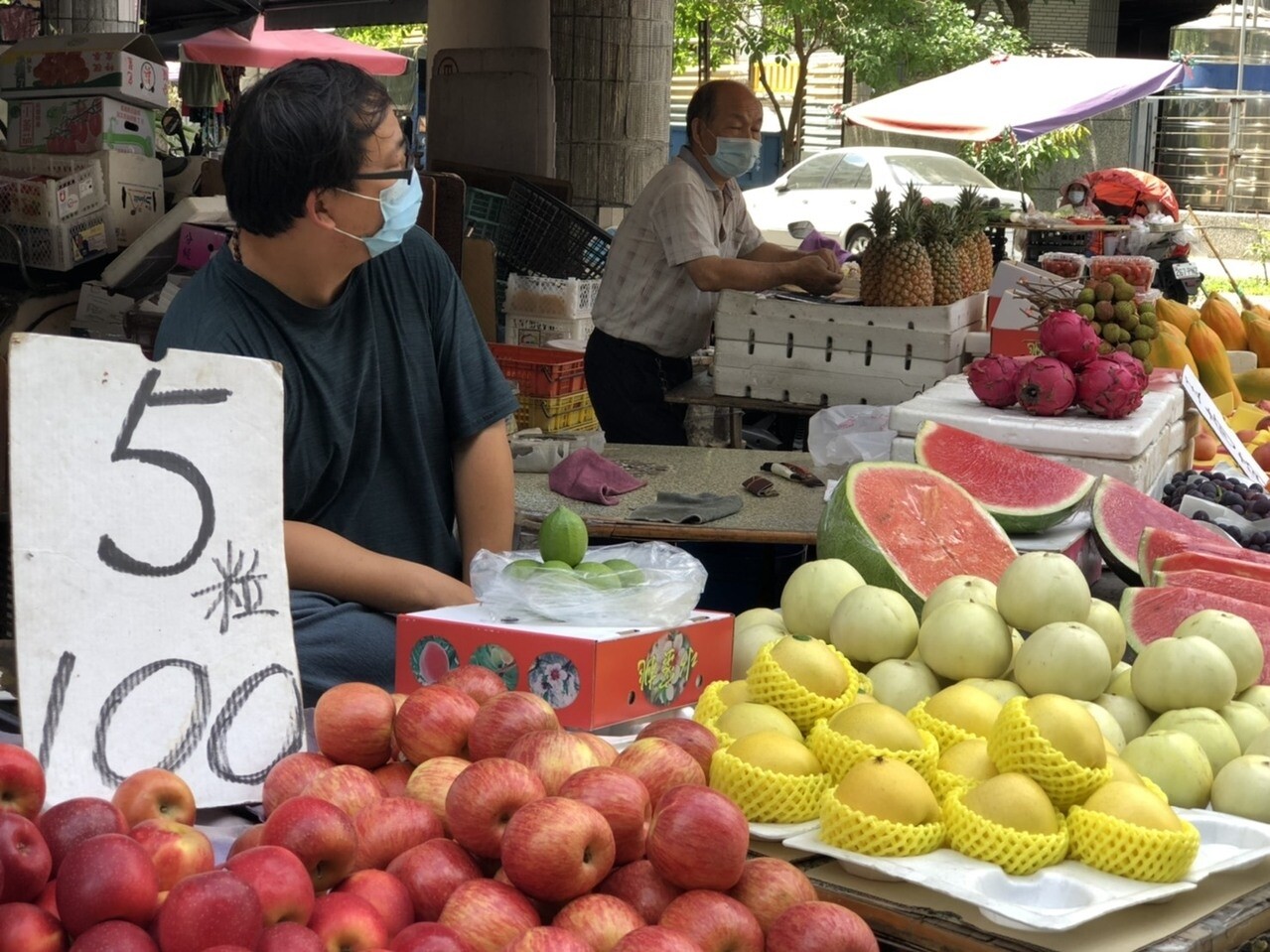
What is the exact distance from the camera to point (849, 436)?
4.21 m

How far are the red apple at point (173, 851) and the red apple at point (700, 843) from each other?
0.43m

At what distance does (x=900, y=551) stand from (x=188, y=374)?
1562 millimetres

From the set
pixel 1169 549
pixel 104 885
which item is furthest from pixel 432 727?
pixel 1169 549

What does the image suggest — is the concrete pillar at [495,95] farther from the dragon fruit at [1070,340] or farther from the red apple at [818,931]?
the red apple at [818,931]

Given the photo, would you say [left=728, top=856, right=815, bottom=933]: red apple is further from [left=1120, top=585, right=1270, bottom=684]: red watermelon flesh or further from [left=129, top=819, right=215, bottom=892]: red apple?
[left=1120, top=585, right=1270, bottom=684]: red watermelon flesh

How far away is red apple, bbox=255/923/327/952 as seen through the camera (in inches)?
48.0

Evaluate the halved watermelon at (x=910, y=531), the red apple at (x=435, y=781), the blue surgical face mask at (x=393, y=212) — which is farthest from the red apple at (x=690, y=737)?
the blue surgical face mask at (x=393, y=212)

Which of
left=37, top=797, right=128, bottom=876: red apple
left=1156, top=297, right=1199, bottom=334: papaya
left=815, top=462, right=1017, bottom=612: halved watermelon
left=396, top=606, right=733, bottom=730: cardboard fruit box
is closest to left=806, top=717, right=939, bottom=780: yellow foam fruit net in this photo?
left=396, top=606, right=733, bottom=730: cardboard fruit box

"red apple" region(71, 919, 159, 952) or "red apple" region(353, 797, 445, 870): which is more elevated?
"red apple" region(71, 919, 159, 952)

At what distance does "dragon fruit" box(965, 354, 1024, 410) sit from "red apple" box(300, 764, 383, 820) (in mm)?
2460

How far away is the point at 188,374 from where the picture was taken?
1770 millimetres

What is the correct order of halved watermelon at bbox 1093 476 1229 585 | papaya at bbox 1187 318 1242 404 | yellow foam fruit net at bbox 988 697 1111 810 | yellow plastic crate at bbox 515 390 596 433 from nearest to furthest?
1. yellow foam fruit net at bbox 988 697 1111 810
2. halved watermelon at bbox 1093 476 1229 585
3. papaya at bbox 1187 318 1242 404
4. yellow plastic crate at bbox 515 390 596 433

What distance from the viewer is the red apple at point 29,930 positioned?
120 cm

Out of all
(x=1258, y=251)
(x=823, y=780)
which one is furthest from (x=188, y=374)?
(x=1258, y=251)
